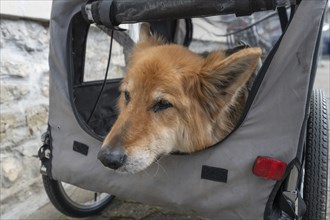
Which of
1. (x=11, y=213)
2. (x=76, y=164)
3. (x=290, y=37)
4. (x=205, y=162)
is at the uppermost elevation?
(x=290, y=37)

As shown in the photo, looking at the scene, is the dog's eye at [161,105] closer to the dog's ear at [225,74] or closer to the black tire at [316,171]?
the dog's ear at [225,74]

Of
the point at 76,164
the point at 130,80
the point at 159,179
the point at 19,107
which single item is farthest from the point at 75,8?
the point at 19,107

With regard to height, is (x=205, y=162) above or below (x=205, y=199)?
above

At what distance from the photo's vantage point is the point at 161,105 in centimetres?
165

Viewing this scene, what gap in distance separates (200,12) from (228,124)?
23.0 inches

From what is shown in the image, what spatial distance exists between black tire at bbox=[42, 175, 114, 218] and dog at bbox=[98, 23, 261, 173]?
0.67m

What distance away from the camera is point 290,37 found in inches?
52.1

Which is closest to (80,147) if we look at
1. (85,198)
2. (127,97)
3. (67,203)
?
(127,97)

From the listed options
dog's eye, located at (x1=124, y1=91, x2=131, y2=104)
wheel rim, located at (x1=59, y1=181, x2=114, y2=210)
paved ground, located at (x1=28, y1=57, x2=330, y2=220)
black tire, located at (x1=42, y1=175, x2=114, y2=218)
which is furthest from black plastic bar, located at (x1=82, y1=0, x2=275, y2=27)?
paved ground, located at (x1=28, y1=57, x2=330, y2=220)

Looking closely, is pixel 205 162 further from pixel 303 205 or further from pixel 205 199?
pixel 303 205

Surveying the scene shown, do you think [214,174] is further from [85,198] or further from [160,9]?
[85,198]

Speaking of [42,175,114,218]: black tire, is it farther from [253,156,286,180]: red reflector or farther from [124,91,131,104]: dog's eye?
[253,156,286,180]: red reflector

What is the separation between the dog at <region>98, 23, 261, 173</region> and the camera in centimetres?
152

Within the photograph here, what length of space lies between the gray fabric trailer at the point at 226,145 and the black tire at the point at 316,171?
96 millimetres
